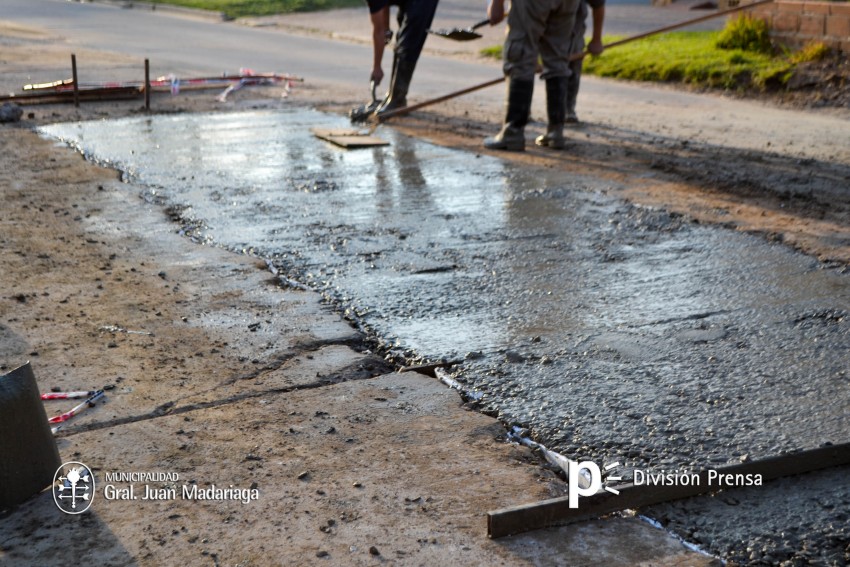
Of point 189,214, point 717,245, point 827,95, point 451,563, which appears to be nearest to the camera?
point 451,563

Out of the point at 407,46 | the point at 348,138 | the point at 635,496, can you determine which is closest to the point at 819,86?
the point at 407,46

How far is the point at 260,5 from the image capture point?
2528 centimetres

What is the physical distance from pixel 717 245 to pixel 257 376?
106 inches

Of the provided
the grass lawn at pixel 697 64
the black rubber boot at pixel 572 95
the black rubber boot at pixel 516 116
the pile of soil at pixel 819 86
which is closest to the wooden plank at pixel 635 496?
the black rubber boot at pixel 516 116

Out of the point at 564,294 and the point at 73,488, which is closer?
the point at 73,488

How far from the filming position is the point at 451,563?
2.54 meters

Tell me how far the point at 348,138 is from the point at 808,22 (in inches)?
248

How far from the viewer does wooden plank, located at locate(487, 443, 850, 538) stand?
2.66 meters

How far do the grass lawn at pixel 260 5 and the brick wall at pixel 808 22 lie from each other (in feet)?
48.2

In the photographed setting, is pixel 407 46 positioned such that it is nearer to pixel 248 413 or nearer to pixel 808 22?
pixel 808 22

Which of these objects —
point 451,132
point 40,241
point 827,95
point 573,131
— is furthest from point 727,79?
point 40,241

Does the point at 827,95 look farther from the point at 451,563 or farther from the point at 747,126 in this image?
the point at 451,563

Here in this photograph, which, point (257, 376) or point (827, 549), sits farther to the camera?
point (257, 376)

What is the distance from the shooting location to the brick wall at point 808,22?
36.9 ft
